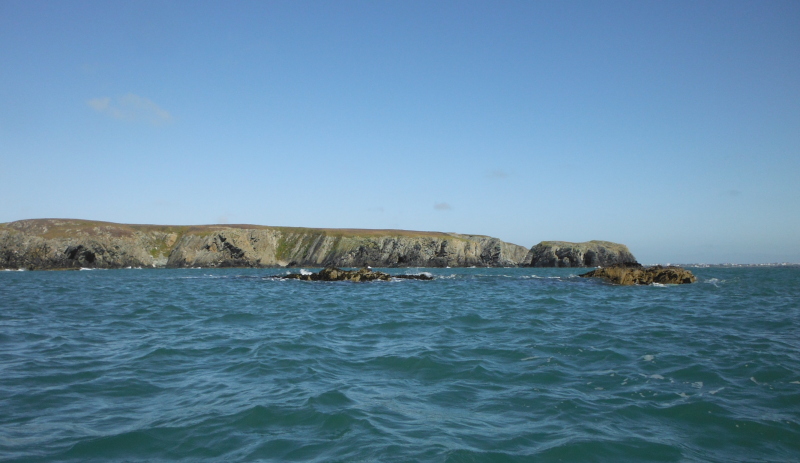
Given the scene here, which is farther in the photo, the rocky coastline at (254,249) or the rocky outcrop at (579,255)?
the rocky outcrop at (579,255)

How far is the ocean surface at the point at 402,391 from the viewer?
6.20 meters

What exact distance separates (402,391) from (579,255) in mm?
121543

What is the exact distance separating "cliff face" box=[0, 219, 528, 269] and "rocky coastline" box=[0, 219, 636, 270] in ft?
0.54

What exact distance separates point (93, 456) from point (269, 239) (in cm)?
11385

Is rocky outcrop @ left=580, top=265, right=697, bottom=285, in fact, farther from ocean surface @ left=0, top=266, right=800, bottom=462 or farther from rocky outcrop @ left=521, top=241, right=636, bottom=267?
rocky outcrop @ left=521, top=241, right=636, bottom=267

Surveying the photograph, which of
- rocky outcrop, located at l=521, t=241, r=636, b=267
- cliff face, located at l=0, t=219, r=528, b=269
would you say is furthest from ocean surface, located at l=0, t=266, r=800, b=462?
rocky outcrop, located at l=521, t=241, r=636, b=267

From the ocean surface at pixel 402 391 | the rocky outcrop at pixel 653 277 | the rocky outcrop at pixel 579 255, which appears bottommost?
the ocean surface at pixel 402 391

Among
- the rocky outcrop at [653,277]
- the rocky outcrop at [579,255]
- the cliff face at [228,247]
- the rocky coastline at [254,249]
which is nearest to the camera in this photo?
the rocky outcrop at [653,277]

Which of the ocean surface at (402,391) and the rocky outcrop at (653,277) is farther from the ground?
the rocky outcrop at (653,277)

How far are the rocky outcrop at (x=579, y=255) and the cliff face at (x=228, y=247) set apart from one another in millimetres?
9347

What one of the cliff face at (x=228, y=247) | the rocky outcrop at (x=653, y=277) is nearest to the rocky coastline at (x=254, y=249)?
the cliff face at (x=228, y=247)

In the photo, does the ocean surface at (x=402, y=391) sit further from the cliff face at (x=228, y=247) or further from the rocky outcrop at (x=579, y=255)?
the rocky outcrop at (x=579, y=255)

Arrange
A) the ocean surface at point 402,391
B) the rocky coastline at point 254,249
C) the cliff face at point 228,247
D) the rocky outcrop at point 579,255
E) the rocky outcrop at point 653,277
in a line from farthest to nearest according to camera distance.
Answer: the rocky outcrop at point 579,255 < the cliff face at point 228,247 < the rocky coastline at point 254,249 < the rocky outcrop at point 653,277 < the ocean surface at point 402,391

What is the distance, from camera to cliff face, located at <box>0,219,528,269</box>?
94875 mm
